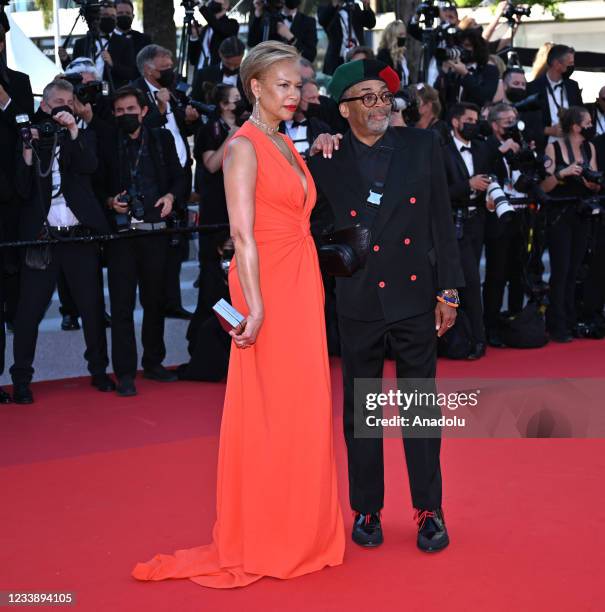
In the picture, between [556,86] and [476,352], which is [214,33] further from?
[476,352]

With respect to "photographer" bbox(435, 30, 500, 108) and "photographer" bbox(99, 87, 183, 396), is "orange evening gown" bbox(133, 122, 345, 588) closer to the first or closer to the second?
"photographer" bbox(99, 87, 183, 396)

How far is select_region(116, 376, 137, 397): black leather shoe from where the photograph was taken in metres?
7.52

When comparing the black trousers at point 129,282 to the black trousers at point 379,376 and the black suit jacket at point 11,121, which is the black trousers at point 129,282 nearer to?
the black suit jacket at point 11,121

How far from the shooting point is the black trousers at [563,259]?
923 centimetres

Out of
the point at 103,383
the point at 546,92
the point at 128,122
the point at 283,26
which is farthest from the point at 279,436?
the point at 546,92

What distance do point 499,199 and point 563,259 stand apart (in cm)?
122

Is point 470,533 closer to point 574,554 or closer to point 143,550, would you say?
point 574,554

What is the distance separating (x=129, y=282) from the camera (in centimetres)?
767

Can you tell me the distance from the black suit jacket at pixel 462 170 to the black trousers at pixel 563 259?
3.17 ft

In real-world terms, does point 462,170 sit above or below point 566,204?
above

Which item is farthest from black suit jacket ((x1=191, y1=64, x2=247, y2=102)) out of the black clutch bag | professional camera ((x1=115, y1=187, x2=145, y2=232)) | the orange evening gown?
the orange evening gown

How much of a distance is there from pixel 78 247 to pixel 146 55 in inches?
68.3

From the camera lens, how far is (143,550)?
4555mm

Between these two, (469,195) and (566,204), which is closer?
(469,195)
